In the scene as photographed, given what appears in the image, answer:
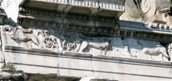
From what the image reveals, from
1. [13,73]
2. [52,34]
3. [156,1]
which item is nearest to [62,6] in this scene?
[52,34]

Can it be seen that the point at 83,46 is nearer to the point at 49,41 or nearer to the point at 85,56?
the point at 85,56

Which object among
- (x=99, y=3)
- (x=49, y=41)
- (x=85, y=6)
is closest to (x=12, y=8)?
(x=49, y=41)

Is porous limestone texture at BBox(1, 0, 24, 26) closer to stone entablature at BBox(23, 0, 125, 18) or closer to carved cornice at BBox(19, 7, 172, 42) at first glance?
carved cornice at BBox(19, 7, 172, 42)

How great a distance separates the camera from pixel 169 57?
2569 centimetres

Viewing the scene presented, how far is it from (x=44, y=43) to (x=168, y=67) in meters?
4.02

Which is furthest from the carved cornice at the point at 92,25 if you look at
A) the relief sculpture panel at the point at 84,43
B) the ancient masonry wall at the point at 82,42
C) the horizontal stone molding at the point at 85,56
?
the horizontal stone molding at the point at 85,56

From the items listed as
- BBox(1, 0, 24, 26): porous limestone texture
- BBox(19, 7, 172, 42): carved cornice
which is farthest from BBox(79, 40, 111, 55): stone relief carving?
BBox(1, 0, 24, 26): porous limestone texture

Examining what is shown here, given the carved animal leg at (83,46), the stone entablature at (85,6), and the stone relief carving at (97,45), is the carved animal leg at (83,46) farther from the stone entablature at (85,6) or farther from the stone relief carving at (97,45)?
the stone entablature at (85,6)

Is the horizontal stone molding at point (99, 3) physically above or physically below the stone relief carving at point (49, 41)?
above

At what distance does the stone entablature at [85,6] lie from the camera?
78.6 feet

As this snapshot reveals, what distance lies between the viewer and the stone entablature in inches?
944

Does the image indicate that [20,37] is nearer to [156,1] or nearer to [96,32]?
[96,32]

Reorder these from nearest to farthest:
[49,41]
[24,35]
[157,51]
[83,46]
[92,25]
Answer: [24,35] < [49,41] < [83,46] < [92,25] < [157,51]

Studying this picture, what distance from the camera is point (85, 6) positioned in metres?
24.2
